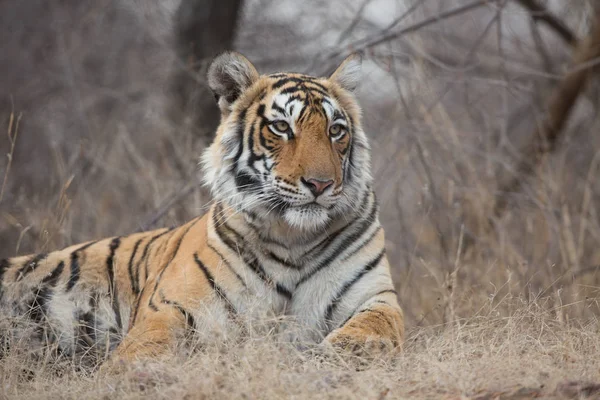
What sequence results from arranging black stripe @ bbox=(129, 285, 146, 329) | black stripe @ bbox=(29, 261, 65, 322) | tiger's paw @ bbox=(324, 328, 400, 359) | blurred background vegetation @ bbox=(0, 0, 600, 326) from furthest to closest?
blurred background vegetation @ bbox=(0, 0, 600, 326) → black stripe @ bbox=(29, 261, 65, 322) → black stripe @ bbox=(129, 285, 146, 329) → tiger's paw @ bbox=(324, 328, 400, 359)

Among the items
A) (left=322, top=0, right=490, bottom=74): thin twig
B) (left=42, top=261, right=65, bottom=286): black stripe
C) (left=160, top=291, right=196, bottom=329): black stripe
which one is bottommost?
(left=160, top=291, right=196, bottom=329): black stripe

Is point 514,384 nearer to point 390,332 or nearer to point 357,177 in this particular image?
point 390,332

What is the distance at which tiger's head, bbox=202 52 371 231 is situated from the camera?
349 centimetres

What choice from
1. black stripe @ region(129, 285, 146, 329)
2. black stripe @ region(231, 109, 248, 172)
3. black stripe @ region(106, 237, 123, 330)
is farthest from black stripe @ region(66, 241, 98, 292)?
black stripe @ region(231, 109, 248, 172)

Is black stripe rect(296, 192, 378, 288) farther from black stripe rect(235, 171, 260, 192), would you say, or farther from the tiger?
black stripe rect(235, 171, 260, 192)

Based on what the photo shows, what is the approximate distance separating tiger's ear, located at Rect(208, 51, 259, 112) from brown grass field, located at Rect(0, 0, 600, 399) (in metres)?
0.94

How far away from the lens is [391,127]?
7234 mm

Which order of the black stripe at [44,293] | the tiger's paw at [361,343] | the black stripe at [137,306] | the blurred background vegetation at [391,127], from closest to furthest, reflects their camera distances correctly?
the tiger's paw at [361,343] → the black stripe at [137,306] → the black stripe at [44,293] → the blurred background vegetation at [391,127]

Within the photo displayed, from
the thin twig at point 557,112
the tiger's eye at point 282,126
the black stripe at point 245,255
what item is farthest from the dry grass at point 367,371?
the thin twig at point 557,112

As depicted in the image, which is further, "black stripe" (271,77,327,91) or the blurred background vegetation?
the blurred background vegetation

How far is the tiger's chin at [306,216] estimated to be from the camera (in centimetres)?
349

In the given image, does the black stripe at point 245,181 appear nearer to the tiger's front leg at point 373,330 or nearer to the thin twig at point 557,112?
the tiger's front leg at point 373,330

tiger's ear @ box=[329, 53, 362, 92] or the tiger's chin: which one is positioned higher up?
tiger's ear @ box=[329, 53, 362, 92]

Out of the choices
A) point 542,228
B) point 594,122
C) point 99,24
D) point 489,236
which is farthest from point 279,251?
point 99,24
